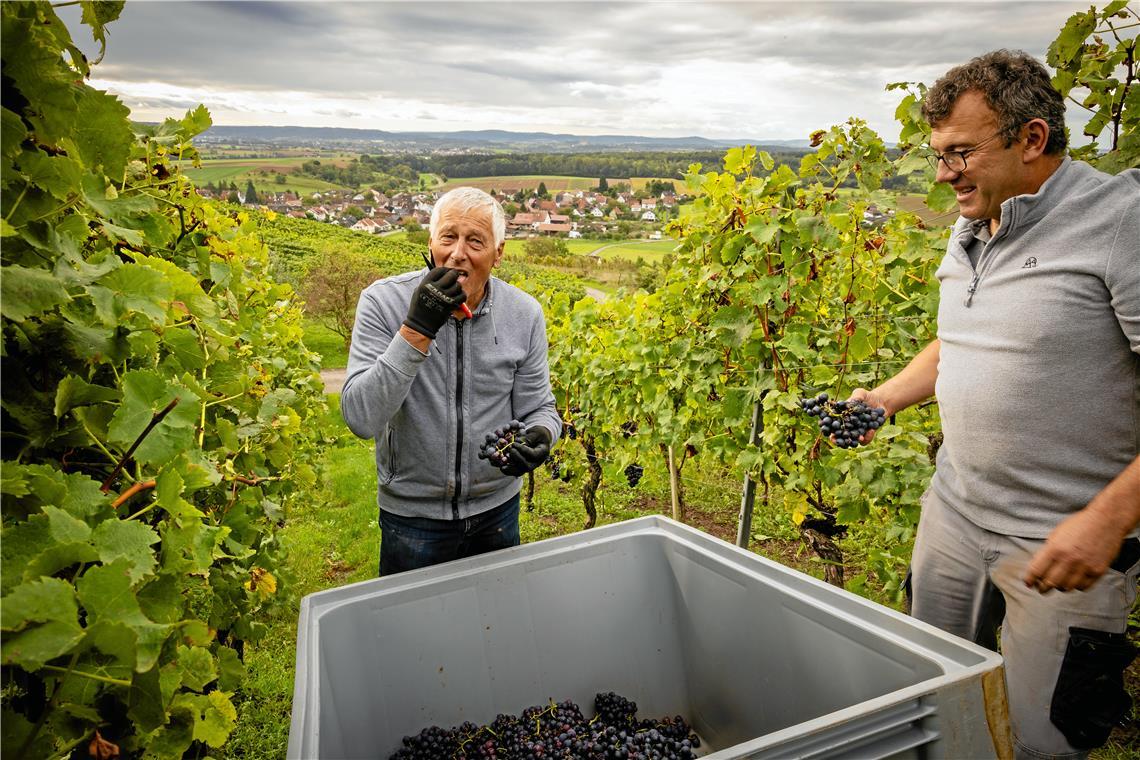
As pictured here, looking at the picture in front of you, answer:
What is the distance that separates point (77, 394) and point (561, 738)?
129 centimetres

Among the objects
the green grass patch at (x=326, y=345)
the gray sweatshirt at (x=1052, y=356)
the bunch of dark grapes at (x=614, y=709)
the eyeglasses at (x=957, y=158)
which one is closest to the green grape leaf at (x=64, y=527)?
the bunch of dark grapes at (x=614, y=709)

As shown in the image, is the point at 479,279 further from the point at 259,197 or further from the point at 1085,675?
the point at 259,197

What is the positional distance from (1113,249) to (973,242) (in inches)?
16.2

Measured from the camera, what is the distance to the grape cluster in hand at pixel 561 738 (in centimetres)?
161

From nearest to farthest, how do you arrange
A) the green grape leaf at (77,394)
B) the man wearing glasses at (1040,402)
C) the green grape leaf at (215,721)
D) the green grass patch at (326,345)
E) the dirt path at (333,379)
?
the green grape leaf at (77,394)
the green grape leaf at (215,721)
the man wearing glasses at (1040,402)
the dirt path at (333,379)
the green grass patch at (326,345)

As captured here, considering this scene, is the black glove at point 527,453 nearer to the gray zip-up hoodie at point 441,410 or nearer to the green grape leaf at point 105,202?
the gray zip-up hoodie at point 441,410

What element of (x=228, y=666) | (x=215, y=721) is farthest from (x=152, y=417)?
(x=228, y=666)

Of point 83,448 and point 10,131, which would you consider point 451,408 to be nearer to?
point 83,448

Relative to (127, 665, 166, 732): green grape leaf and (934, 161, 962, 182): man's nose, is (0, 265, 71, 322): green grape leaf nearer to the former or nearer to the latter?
(127, 665, 166, 732): green grape leaf

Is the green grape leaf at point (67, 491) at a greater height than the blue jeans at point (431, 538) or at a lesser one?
greater

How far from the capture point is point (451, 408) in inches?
83.7

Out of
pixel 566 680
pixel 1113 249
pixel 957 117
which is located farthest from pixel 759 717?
pixel 957 117

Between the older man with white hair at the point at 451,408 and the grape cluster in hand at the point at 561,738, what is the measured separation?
1.86ft

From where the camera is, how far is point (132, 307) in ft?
2.83
